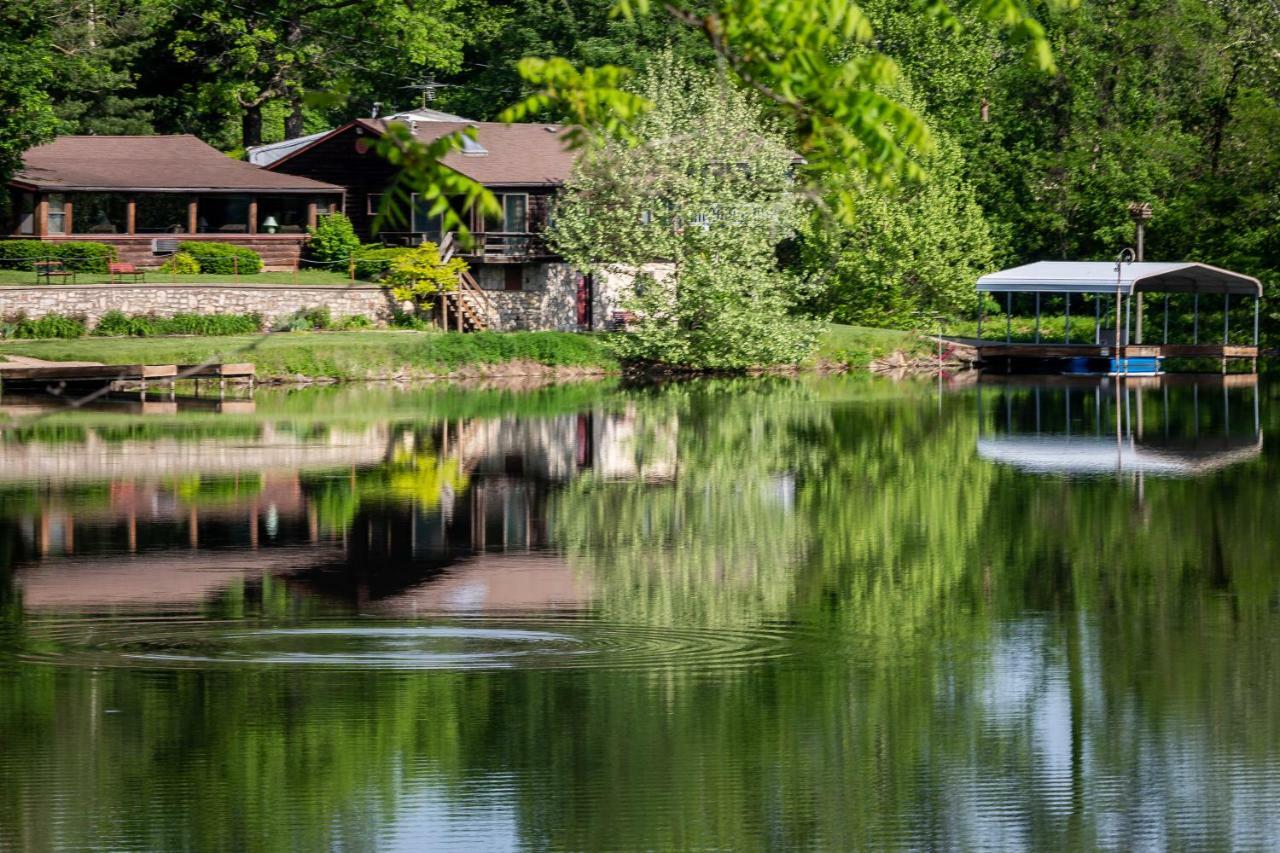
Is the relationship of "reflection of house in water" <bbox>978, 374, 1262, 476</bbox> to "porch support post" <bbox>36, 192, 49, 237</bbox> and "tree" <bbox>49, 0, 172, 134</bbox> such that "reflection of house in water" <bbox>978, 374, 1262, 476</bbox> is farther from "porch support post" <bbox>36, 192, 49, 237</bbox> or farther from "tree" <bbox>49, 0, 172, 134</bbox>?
"tree" <bbox>49, 0, 172, 134</bbox>

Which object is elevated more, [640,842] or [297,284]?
[297,284]

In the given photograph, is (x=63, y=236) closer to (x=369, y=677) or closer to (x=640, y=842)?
(x=369, y=677)

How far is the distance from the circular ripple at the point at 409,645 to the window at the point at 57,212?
5097 centimetres

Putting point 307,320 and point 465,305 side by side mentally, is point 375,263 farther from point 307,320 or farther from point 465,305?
point 307,320

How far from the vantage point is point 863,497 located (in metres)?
31.5

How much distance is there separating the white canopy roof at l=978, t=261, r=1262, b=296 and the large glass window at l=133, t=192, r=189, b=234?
28.5m

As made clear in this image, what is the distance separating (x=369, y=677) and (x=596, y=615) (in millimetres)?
3567

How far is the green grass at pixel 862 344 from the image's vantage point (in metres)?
66.2

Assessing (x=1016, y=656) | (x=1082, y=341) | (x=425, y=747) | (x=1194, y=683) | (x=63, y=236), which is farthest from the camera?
Result: (x=1082, y=341)

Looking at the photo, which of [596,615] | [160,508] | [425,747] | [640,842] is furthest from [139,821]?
[160,508]

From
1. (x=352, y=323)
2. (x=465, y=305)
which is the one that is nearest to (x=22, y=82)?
(x=352, y=323)

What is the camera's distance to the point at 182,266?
219 feet

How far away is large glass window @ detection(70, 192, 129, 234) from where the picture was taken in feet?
229

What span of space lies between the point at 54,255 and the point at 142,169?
6.05 m
